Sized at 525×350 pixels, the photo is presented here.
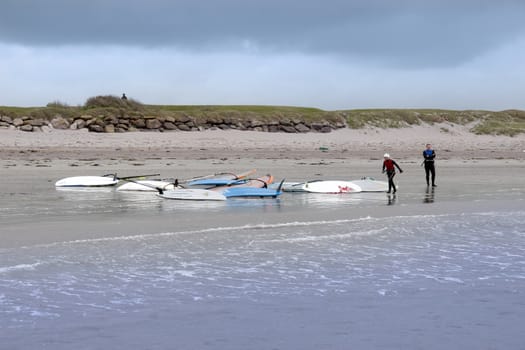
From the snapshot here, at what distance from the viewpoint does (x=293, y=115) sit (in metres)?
41.3

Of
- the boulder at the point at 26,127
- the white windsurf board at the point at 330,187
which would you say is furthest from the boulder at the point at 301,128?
the white windsurf board at the point at 330,187

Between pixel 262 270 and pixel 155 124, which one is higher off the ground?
pixel 155 124

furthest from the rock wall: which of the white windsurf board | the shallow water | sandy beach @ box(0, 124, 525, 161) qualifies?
the shallow water

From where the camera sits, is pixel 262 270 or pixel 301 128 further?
pixel 301 128

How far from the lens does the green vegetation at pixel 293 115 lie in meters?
35.6

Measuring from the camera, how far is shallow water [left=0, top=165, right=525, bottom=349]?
5.47 m

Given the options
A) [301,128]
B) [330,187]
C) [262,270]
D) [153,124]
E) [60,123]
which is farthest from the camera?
[301,128]

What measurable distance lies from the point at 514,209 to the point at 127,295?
9.46 metres

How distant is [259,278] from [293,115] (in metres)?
34.3

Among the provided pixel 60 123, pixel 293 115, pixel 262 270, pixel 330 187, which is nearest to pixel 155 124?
pixel 60 123

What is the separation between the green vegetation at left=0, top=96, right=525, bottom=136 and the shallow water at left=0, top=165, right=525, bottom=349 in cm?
2329

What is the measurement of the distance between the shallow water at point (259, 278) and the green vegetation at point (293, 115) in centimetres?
2329

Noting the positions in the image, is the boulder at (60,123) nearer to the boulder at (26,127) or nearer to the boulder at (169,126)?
the boulder at (26,127)

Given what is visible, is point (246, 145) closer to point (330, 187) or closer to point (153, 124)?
point (153, 124)
